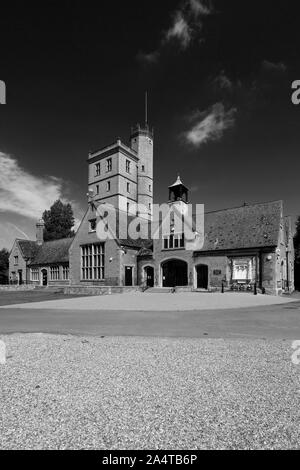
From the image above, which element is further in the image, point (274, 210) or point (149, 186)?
point (149, 186)

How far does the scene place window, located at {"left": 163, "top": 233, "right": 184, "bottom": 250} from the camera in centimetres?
3162

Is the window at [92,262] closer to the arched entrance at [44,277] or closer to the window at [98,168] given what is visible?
the arched entrance at [44,277]

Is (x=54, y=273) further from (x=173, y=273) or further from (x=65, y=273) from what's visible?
(x=173, y=273)

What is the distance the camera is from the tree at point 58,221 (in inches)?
2586

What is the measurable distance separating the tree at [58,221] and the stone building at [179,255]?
769 inches

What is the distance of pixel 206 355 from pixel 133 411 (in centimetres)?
291

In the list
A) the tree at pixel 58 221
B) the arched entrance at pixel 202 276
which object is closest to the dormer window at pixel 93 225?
the arched entrance at pixel 202 276

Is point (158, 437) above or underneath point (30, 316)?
above

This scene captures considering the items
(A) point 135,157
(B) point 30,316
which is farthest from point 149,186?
(B) point 30,316

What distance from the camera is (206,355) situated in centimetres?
640

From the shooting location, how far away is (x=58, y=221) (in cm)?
6706

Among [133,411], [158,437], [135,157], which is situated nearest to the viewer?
[158,437]

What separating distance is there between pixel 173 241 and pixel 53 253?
2184 cm
